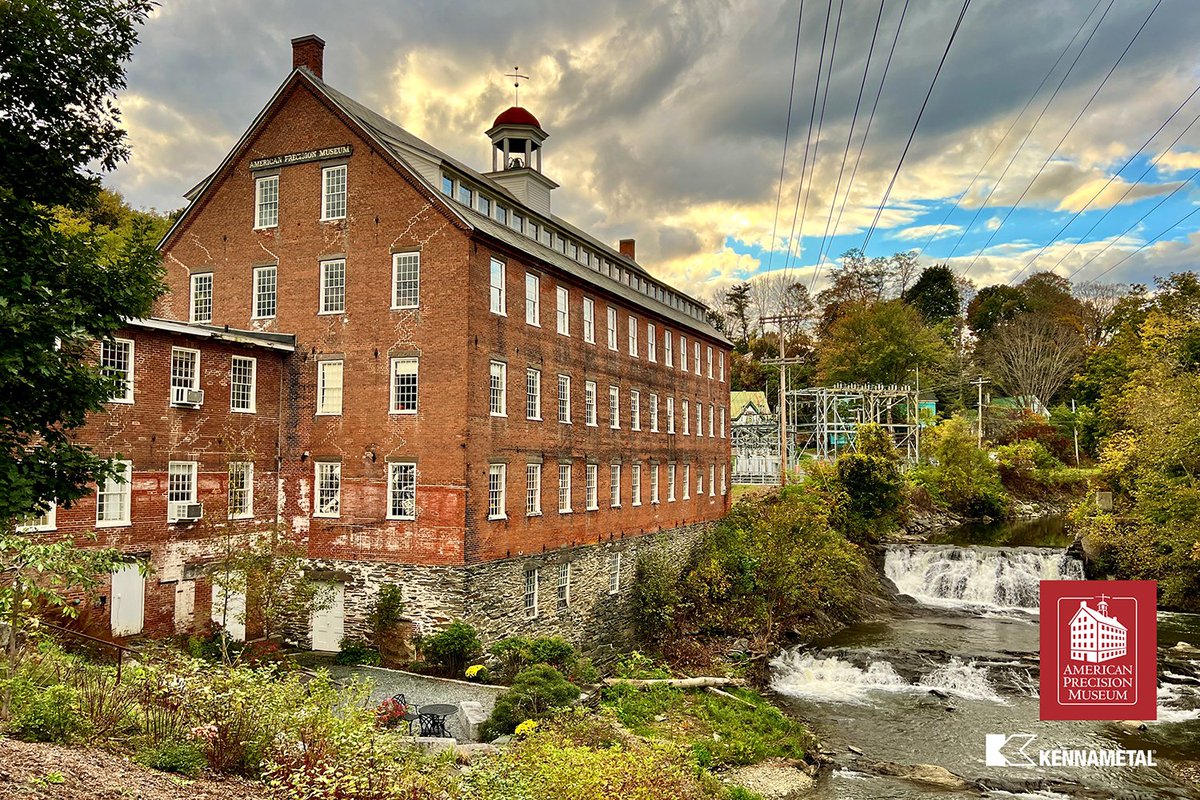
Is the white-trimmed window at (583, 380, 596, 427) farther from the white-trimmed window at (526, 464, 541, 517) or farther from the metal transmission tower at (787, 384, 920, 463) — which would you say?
the metal transmission tower at (787, 384, 920, 463)

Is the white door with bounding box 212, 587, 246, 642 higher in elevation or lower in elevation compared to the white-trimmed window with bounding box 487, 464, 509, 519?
lower

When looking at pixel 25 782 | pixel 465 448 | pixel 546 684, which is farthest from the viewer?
pixel 465 448

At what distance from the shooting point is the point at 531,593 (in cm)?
2248

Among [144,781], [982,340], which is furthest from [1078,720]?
[982,340]

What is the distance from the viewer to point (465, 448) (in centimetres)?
1994

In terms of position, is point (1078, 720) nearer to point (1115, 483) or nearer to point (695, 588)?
point (695, 588)

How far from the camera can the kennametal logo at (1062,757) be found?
55.8 ft

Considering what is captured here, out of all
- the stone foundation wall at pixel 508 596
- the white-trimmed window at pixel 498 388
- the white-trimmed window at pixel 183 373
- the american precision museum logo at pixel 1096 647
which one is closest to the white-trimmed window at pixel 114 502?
the white-trimmed window at pixel 183 373

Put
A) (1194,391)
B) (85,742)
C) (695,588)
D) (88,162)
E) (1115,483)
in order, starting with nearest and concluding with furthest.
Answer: (85,742)
(88,162)
(1194,391)
(695,588)
(1115,483)

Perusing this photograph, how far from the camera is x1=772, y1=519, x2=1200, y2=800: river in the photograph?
16266 millimetres

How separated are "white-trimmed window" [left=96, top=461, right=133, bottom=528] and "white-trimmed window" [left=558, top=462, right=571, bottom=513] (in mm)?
11865

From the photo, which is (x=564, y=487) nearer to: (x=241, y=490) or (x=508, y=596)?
(x=508, y=596)

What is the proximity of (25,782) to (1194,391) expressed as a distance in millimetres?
32067

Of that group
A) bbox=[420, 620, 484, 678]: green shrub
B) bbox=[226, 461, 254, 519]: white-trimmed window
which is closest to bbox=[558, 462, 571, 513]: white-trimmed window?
bbox=[420, 620, 484, 678]: green shrub
